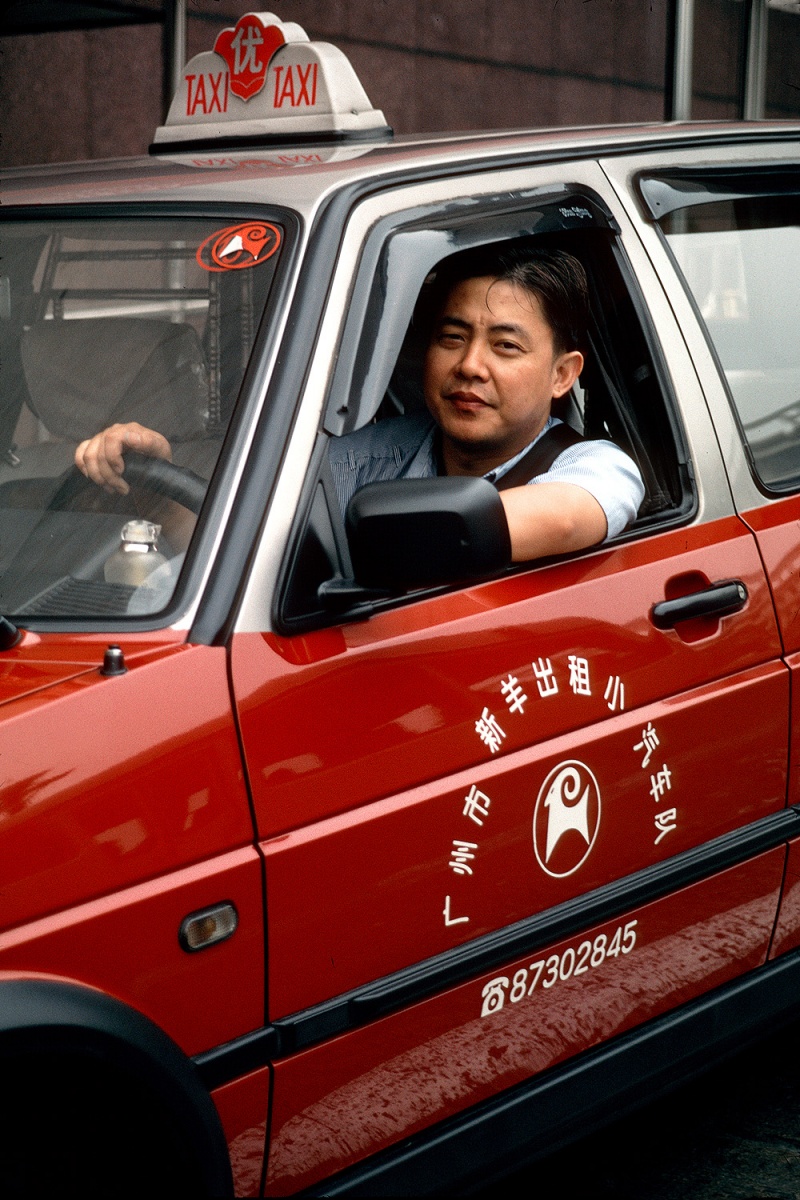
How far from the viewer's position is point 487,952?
6.85 feet

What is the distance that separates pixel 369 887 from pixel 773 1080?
5.36 feet

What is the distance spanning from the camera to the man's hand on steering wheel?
2.08 m

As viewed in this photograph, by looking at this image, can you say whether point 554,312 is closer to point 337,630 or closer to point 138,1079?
point 337,630

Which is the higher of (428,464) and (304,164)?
(304,164)

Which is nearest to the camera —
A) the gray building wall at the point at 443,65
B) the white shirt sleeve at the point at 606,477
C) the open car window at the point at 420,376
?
the open car window at the point at 420,376

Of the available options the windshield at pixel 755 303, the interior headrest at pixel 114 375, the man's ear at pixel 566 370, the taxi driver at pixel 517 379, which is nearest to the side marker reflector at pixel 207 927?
the interior headrest at pixel 114 375

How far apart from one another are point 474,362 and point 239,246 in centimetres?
47

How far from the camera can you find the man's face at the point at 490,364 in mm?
2424

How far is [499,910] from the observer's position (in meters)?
2.11

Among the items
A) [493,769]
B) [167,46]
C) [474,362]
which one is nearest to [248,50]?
[474,362]

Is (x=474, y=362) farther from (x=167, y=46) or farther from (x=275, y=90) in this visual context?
(x=167, y=46)

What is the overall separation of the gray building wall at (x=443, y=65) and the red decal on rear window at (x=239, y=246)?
6381 millimetres

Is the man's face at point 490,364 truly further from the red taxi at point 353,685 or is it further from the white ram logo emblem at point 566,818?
the white ram logo emblem at point 566,818

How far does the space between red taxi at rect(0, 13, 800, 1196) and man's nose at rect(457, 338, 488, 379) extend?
18 cm
